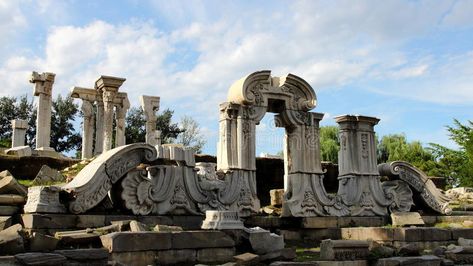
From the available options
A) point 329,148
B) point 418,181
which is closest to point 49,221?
point 418,181

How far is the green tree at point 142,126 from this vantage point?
4778 centimetres

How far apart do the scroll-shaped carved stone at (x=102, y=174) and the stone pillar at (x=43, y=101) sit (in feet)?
56.8

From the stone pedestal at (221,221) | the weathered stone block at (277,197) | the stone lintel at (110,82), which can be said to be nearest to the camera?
the stone pedestal at (221,221)

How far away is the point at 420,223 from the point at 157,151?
6.03 metres

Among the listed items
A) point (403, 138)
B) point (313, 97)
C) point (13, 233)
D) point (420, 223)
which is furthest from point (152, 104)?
point (403, 138)

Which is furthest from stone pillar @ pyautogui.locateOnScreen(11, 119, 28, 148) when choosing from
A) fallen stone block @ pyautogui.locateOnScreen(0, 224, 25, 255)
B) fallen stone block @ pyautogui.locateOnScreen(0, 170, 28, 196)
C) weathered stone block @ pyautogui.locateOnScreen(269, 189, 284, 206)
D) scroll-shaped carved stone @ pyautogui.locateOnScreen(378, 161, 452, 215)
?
fallen stone block @ pyautogui.locateOnScreen(0, 224, 25, 255)

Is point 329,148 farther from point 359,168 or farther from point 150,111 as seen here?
point 359,168

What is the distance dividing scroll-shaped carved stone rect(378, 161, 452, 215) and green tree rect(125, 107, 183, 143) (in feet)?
119

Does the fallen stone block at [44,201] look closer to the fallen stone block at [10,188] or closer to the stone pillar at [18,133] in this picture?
the fallen stone block at [10,188]

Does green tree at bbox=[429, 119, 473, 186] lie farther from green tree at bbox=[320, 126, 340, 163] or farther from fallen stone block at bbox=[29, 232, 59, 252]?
fallen stone block at bbox=[29, 232, 59, 252]

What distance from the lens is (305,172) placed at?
12289 millimetres

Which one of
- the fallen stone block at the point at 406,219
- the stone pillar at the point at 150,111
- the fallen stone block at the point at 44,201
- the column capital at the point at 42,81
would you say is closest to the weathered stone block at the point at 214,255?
the fallen stone block at the point at 44,201

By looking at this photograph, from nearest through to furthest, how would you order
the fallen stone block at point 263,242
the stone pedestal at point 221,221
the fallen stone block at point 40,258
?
1. the fallen stone block at point 40,258
2. the fallen stone block at point 263,242
3. the stone pedestal at point 221,221

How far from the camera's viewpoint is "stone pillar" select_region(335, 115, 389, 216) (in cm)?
1279
